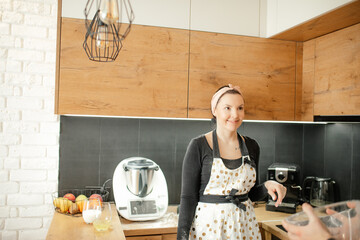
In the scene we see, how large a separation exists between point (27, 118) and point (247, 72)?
154 centimetres

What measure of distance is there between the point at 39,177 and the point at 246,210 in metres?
1.44

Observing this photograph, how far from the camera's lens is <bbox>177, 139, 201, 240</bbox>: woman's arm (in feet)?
5.89

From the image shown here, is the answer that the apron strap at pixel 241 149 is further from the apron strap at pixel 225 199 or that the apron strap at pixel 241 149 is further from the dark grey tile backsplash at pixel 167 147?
the dark grey tile backsplash at pixel 167 147

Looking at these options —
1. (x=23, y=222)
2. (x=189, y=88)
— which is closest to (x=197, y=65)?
(x=189, y=88)

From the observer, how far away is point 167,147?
8.82 ft

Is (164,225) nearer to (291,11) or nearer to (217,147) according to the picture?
(217,147)

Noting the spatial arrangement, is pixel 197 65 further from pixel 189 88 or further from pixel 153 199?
pixel 153 199

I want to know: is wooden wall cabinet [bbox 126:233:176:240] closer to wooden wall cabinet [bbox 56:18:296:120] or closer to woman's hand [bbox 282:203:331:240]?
wooden wall cabinet [bbox 56:18:296:120]

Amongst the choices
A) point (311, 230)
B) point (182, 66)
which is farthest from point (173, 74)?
point (311, 230)

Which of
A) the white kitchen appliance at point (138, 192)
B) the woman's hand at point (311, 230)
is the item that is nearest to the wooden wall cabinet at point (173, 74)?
the white kitchen appliance at point (138, 192)

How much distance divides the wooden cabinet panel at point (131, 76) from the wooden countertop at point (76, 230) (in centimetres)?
63

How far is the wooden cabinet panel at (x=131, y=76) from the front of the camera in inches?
83.8

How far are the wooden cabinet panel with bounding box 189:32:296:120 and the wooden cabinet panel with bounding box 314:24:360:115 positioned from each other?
0.68 feet

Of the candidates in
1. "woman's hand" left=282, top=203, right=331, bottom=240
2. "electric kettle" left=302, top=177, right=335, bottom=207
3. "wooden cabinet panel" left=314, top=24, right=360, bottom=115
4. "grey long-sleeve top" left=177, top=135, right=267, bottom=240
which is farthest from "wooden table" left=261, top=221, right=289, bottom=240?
"woman's hand" left=282, top=203, right=331, bottom=240
